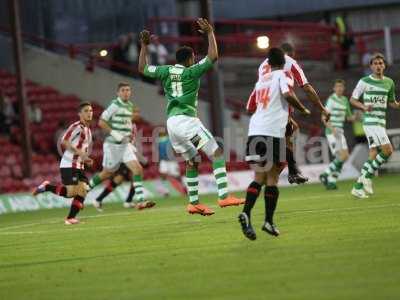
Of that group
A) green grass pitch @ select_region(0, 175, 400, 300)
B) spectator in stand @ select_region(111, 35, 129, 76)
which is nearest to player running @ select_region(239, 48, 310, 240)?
green grass pitch @ select_region(0, 175, 400, 300)

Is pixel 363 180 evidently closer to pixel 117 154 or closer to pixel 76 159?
pixel 117 154

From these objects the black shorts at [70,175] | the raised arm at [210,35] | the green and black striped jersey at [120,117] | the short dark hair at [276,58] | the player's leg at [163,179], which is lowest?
the player's leg at [163,179]

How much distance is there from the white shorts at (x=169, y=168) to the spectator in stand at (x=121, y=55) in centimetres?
576

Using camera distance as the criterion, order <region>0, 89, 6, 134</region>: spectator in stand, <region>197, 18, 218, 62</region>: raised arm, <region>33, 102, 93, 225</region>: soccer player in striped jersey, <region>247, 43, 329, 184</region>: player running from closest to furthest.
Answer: <region>247, 43, 329, 184</region>: player running, <region>197, 18, 218, 62</region>: raised arm, <region>33, 102, 93, 225</region>: soccer player in striped jersey, <region>0, 89, 6, 134</region>: spectator in stand

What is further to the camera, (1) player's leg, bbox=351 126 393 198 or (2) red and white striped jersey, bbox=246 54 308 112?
(1) player's leg, bbox=351 126 393 198

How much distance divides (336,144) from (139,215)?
592 cm

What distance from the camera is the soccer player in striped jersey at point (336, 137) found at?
77.1 ft

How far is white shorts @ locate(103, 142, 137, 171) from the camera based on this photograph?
21047 millimetres

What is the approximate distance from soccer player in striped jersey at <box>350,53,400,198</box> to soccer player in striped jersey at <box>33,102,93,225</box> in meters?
4.56

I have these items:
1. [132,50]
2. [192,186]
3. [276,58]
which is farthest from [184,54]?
[132,50]

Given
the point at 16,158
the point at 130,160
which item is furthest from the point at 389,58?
the point at 130,160

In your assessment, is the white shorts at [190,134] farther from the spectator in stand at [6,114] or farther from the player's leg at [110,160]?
the spectator in stand at [6,114]

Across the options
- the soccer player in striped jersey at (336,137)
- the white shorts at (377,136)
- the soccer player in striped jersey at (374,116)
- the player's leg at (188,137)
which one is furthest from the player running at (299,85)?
the soccer player in striped jersey at (336,137)

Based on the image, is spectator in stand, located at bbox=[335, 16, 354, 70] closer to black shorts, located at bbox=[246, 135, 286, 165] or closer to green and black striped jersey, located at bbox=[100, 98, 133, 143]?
green and black striped jersey, located at bbox=[100, 98, 133, 143]
